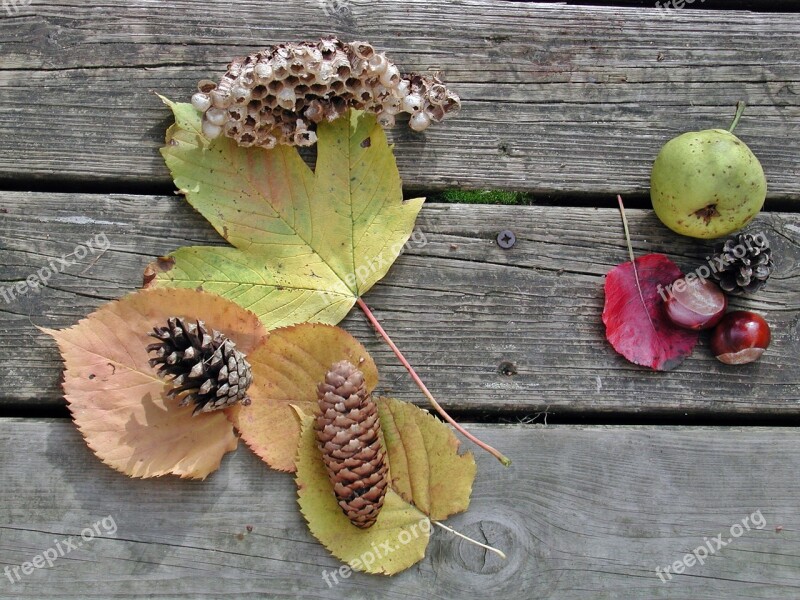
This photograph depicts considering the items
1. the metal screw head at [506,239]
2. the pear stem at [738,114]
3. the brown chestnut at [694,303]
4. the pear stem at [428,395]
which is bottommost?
the pear stem at [428,395]

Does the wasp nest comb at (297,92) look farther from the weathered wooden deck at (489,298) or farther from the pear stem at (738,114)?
the pear stem at (738,114)

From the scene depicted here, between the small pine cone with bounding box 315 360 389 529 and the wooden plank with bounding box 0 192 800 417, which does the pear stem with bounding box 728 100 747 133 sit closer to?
the wooden plank with bounding box 0 192 800 417

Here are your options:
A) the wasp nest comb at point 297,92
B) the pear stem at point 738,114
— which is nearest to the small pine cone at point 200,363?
the wasp nest comb at point 297,92

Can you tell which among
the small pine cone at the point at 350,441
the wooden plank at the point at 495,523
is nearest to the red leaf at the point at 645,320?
the wooden plank at the point at 495,523

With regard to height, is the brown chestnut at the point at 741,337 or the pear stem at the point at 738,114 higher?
the pear stem at the point at 738,114

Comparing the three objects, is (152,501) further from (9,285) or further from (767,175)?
(767,175)

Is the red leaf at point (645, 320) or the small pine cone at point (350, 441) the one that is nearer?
the small pine cone at point (350, 441)

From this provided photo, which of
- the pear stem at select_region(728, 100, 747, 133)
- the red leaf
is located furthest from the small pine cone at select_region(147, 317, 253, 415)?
the pear stem at select_region(728, 100, 747, 133)

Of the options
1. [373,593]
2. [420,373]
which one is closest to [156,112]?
[420,373]
